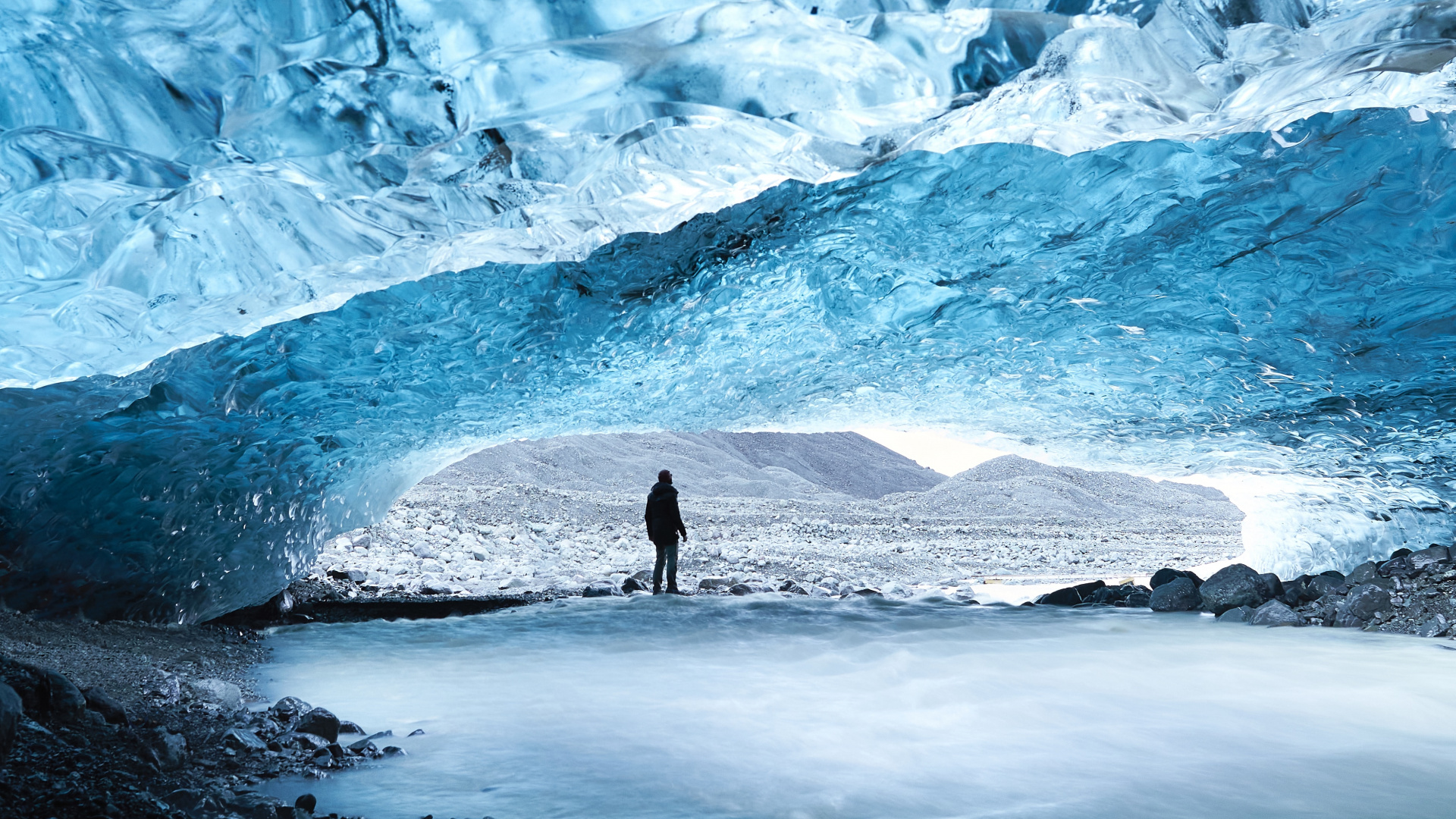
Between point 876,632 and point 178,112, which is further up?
point 178,112

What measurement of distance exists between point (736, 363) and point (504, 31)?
3.16 metres

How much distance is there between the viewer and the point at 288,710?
394 cm

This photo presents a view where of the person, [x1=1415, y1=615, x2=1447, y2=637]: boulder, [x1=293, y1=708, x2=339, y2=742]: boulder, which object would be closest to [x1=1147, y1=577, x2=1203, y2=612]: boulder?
[x1=1415, y1=615, x2=1447, y2=637]: boulder

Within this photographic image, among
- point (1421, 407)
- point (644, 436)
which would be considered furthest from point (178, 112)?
point (644, 436)

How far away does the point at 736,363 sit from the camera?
22.3ft

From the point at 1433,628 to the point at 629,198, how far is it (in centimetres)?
691

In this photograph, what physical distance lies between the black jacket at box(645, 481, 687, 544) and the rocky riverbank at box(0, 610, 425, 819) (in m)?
4.24

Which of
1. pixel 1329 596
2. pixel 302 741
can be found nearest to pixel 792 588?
pixel 1329 596

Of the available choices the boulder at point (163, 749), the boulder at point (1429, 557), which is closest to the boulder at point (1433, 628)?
the boulder at point (1429, 557)

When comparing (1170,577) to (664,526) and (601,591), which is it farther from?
(601,591)

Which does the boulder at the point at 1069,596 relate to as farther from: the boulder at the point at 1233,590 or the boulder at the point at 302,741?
the boulder at the point at 302,741

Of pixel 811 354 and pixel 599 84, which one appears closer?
pixel 599 84

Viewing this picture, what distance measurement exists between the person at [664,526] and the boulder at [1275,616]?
523cm

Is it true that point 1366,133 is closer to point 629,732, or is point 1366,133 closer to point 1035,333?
point 1035,333
